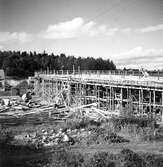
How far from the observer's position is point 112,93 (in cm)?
2544

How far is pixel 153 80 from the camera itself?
65.2 feet

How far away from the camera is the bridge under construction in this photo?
20.5 meters

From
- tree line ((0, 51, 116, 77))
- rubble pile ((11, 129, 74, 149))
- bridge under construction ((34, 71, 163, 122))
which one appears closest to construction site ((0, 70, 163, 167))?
rubble pile ((11, 129, 74, 149))

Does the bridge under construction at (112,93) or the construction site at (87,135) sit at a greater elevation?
the bridge under construction at (112,93)

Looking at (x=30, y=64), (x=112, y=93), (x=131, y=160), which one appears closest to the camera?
(x=131, y=160)

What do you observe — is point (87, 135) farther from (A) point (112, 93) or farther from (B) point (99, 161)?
(A) point (112, 93)

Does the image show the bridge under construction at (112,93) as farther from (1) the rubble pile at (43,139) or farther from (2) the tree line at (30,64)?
(2) the tree line at (30,64)

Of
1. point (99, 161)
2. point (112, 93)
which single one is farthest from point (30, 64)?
point (99, 161)

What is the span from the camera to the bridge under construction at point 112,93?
67.4 feet

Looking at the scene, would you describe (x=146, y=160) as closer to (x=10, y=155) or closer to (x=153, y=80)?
(x=10, y=155)

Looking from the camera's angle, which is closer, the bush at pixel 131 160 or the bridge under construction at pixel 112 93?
the bush at pixel 131 160

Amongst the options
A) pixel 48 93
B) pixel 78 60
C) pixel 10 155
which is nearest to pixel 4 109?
pixel 48 93

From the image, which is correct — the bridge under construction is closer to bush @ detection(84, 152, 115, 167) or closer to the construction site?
the construction site

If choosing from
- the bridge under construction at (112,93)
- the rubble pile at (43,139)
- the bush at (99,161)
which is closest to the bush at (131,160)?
the bush at (99,161)
